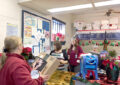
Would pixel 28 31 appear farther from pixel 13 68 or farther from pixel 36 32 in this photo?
pixel 13 68

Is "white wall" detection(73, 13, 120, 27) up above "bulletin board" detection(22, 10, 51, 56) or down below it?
above

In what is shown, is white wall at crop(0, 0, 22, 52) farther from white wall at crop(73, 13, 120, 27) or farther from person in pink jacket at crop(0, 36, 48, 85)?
white wall at crop(73, 13, 120, 27)

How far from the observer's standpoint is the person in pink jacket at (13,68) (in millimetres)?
875

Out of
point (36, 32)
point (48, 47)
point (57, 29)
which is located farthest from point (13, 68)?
point (57, 29)

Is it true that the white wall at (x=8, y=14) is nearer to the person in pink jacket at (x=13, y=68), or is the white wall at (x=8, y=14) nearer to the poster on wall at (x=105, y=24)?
the person in pink jacket at (x=13, y=68)

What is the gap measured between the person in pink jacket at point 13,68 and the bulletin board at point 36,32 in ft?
3.79

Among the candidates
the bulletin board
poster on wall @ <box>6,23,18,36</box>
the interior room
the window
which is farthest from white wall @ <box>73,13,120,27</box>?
poster on wall @ <box>6,23,18,36</box>

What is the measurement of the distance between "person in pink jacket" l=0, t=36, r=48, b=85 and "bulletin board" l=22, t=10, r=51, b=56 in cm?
116

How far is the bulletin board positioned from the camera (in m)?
2.18

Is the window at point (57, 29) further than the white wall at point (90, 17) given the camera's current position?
No

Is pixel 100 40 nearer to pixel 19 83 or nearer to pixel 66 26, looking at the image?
pixel 66 26

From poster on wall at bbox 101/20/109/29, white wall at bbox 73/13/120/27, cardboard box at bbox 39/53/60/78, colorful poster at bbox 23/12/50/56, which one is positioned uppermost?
white wall at bbox 73/13/120/27

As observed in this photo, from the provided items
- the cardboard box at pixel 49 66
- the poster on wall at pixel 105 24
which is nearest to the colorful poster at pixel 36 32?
the cardboard box at pixel 49 66

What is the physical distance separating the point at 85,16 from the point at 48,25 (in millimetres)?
2704
